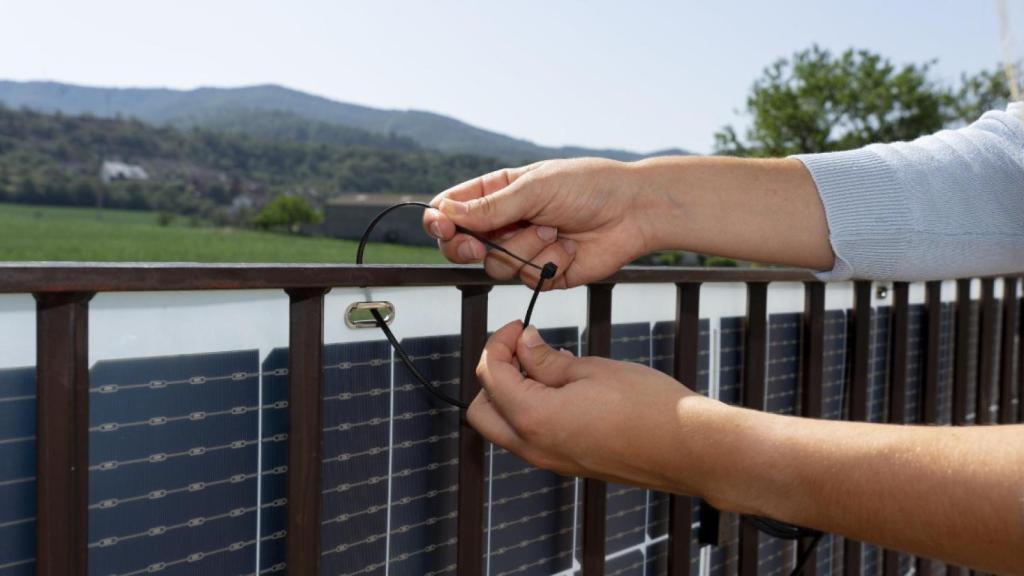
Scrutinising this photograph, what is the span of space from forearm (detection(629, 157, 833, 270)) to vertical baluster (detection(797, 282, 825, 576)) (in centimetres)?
48

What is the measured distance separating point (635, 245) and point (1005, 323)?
1.79 m

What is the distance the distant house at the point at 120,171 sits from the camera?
77938 mm

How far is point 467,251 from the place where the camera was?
3.59ft

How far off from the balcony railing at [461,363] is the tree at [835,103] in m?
28.0

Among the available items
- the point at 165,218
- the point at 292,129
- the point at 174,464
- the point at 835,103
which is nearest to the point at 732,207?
the point at 174,464

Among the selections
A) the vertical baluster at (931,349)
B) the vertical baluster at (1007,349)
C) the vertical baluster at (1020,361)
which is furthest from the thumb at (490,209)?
the vertical baluster at (1020,361)

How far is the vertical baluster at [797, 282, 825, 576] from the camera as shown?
67.3 inches

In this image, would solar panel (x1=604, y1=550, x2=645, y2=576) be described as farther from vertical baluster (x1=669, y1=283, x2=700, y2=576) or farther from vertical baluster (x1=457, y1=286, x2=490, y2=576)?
vertical baluster (x1=457, y1=286, x2=490, y2=576)

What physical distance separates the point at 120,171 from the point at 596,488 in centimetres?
8750

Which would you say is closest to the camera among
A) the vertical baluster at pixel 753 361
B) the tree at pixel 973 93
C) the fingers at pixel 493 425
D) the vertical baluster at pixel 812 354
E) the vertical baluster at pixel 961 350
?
the fingers at pixel 493 425

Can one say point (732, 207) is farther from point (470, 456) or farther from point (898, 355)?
point (898, 355)

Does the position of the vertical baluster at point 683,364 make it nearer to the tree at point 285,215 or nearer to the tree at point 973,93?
the tree at point 973,93

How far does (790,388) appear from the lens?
69.2 inches

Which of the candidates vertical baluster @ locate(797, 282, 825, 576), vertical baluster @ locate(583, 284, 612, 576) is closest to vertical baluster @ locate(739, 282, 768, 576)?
vertical baluster @ locate(797, 282, 825, 576)
